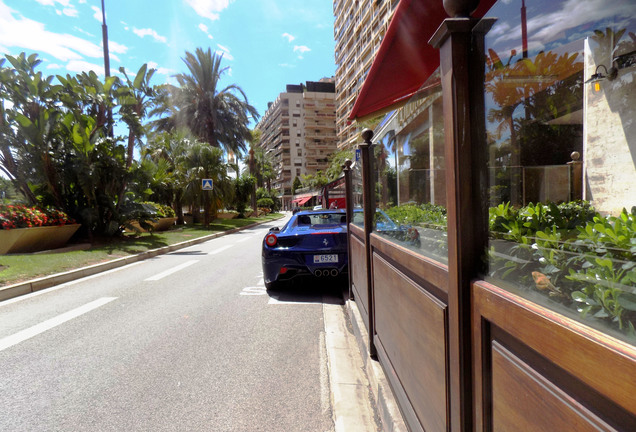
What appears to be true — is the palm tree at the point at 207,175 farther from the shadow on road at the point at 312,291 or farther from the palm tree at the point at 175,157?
the shadow on road at the point at 312,291

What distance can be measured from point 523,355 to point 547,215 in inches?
17.1

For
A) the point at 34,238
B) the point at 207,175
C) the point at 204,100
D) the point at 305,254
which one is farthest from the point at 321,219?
the point at 204,100

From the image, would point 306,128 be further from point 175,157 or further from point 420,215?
point 420,215

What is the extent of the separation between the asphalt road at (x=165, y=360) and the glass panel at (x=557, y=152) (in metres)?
1.97

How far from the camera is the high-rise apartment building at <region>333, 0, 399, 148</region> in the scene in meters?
46.2

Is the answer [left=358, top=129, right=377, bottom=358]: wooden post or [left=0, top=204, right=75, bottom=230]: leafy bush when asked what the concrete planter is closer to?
[left=0, top=204, right=75, bottom=230]: leafy bush

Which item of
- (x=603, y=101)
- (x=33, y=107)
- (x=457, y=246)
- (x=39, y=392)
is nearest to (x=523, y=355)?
(x=457, y=246)

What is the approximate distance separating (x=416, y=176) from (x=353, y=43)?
62.7 metres

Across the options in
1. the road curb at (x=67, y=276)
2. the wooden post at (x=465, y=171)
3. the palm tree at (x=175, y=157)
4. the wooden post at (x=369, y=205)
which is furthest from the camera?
the palm tree at (x=175, y=157)

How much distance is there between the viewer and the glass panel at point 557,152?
36.9 inches

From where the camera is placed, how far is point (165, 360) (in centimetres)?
348

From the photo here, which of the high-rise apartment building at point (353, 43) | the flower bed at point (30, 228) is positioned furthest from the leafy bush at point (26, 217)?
the high-rise apartment building at point (353, 43)

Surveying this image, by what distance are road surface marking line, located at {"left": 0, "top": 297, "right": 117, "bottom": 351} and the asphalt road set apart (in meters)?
0.02

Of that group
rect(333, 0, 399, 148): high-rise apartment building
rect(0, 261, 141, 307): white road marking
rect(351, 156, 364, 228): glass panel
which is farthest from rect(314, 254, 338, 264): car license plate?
rect(333, 0, 399, 148): high-rise apartment building
